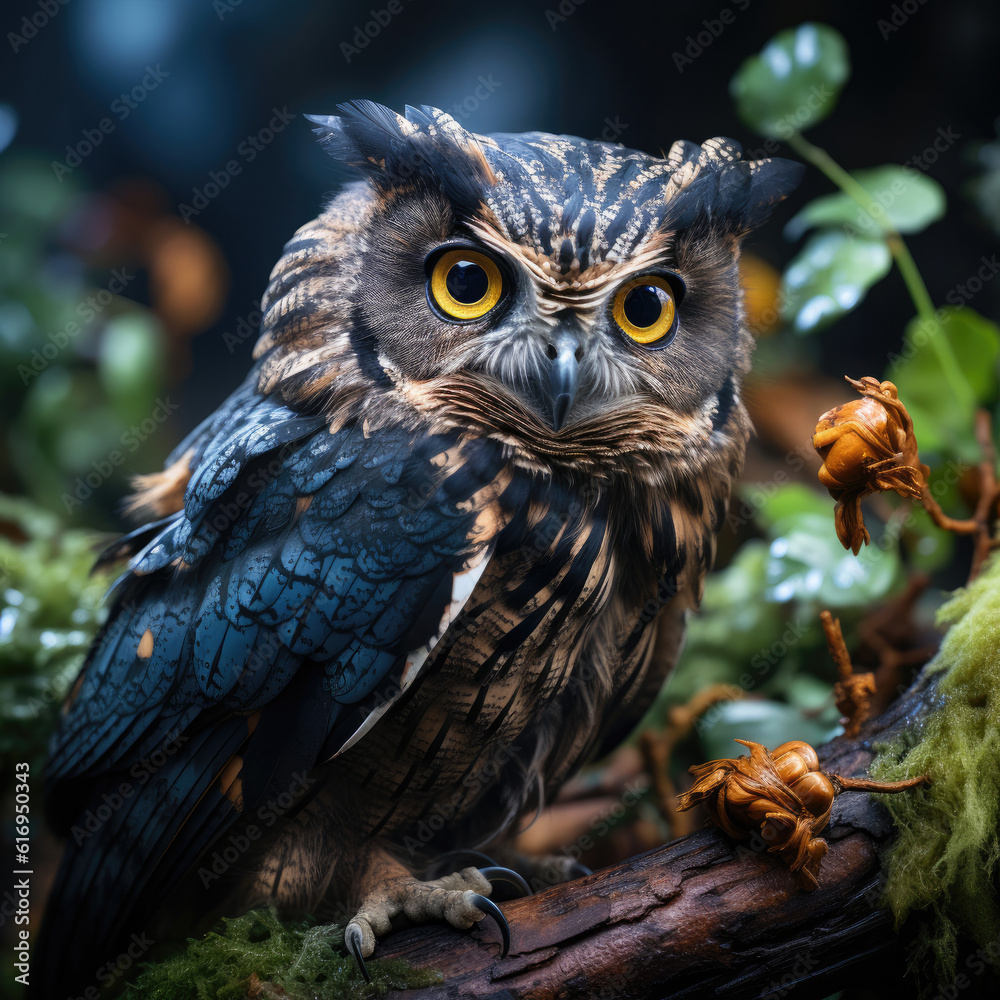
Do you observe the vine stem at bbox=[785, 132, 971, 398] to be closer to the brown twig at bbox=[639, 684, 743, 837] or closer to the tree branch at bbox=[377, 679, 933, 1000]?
the brown twig at bbox=[639, 684, 743, 837]

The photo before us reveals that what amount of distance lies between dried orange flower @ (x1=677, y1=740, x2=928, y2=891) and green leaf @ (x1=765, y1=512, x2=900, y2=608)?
1.73 ft

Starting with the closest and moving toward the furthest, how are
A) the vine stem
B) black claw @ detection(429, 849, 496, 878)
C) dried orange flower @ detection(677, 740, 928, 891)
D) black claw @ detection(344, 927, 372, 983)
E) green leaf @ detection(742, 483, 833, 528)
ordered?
dried orange flower @ detection(677, 740, 928, 891), black claw @ detection(344, 927, 372, 983), black claw @ detection(429, 849, 496, 878), the vine stem, green leaf @ detection(742, 483, 833, 528)

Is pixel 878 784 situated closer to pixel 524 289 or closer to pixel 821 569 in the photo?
pixel 821 569

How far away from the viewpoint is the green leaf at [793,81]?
1.57 m

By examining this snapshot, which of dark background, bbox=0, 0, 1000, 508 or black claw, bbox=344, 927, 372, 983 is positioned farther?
dark background, bbox=0, 0, 1000, 508

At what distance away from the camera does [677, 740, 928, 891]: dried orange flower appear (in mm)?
938

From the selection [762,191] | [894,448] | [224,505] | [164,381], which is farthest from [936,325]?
[164,381]

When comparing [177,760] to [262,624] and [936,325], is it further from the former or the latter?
[936,325]

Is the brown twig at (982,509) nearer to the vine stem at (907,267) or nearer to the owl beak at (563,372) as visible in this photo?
the vine stem at (907,267)

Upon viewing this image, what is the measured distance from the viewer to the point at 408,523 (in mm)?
Result: 1024

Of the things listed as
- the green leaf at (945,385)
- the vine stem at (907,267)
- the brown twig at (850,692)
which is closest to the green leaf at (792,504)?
the green leaf at (945,385)

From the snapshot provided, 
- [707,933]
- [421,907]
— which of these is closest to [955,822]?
[707,933]

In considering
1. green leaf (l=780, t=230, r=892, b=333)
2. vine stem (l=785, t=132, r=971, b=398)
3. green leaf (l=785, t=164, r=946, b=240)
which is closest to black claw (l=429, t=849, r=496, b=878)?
green leaf (l=780, t=230, r=892, b=333)

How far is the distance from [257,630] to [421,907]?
1.65 feet
